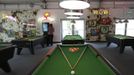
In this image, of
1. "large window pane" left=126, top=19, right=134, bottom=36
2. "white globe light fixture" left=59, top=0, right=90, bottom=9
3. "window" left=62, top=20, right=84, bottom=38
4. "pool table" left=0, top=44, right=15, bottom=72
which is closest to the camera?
"white globe light fixture" left=59, top=0, right=90, bottom=9

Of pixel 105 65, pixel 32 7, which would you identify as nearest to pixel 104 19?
pixel 32 7

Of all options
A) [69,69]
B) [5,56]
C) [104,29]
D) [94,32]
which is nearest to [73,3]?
[69,69]

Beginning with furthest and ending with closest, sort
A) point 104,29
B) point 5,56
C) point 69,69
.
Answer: point 104,29 < point 5,56 < point 69,69

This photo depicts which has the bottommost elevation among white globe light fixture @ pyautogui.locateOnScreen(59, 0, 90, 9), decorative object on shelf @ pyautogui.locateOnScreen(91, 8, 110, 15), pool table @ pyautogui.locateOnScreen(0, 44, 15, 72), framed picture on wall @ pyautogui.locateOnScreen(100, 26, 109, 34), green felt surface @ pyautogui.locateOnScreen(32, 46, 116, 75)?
pool table @ pyautogui.locateOnScreen(0, 44, 15, 72)

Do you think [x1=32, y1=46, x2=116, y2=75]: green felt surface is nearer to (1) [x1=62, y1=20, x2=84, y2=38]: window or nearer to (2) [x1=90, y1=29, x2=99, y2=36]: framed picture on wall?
(2) [x1=90, y1=29, x2=99, y2=36]: framed picture on wall

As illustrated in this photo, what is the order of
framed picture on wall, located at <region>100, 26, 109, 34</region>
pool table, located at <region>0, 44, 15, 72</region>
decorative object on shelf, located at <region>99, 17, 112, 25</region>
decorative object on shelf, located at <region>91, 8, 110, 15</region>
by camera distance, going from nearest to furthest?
pool table, located at <region>0, 44, 15, 72</region>, decorative object on shelf, located at <region>91, 8, 110, 15</region>, decorative object on shelf, located at <region>99, 17, 112, 25</region>, framed picture on wall, located at <region>100, 26, 109, 34</region>

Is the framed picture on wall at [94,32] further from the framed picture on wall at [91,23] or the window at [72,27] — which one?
the window at [72,27]

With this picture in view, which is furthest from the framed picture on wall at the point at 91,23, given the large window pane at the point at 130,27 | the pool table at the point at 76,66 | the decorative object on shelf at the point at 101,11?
the pool table at the point at 76,66

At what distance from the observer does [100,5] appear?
478 inches

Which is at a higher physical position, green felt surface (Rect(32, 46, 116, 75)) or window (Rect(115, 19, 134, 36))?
window (Rect(115, 19, 134, 36))

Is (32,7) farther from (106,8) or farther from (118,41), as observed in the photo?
(118,41)

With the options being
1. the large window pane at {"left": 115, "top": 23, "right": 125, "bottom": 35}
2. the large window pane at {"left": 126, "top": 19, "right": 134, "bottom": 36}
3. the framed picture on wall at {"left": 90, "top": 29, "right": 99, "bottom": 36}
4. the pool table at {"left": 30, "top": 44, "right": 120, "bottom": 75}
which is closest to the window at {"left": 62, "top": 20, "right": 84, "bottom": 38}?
the framed picture on wall at {"left": 90, "top": 29, "right": 99, "bottom": 36}

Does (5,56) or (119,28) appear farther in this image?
(119,28)

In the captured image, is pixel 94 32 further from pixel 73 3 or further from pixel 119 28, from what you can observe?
pixel 73 3
